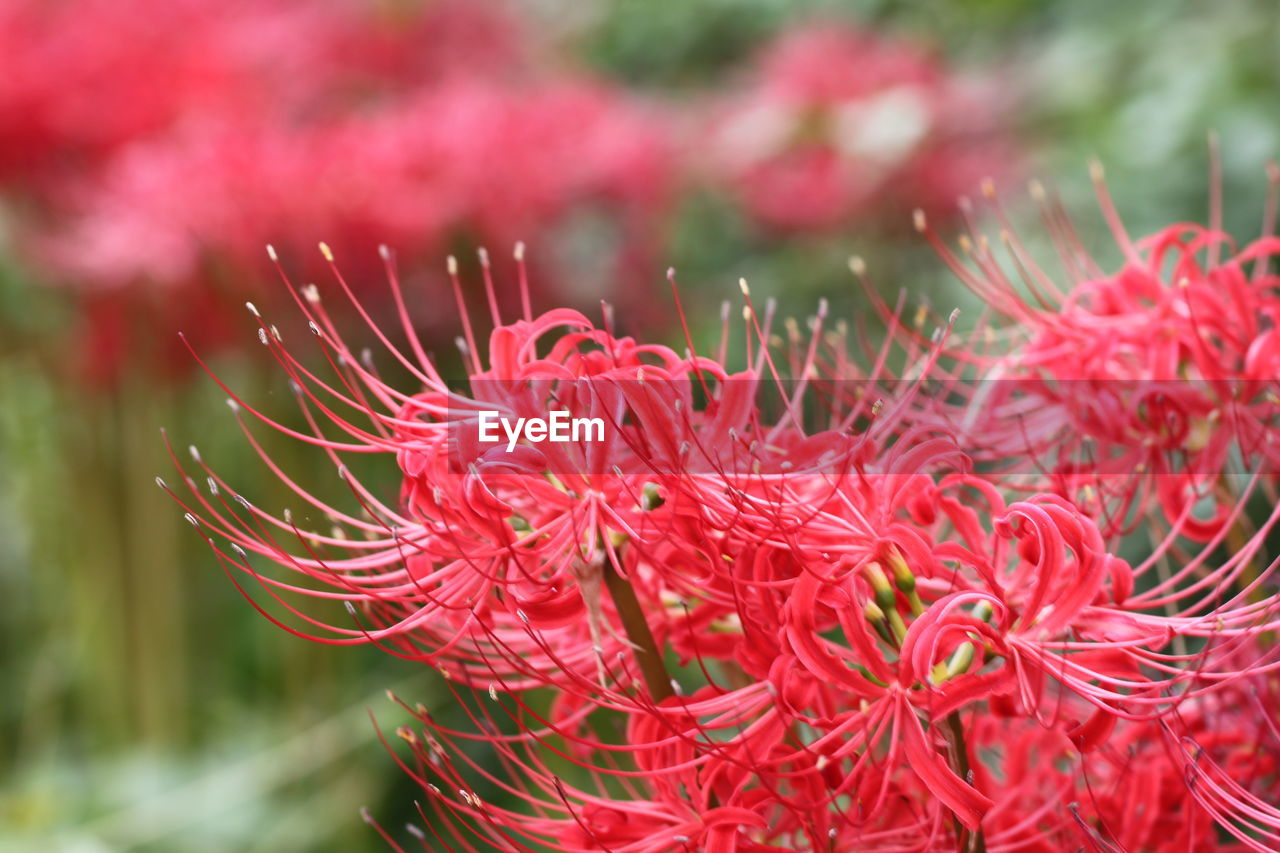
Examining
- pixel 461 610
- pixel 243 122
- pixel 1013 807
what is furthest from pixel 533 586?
pixel 243 122

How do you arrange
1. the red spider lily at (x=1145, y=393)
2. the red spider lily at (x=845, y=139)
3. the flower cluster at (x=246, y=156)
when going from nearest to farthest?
1. the red spider lily at (x=1145, y=393)
2. the flower cluster at (x=246, y=156)
3. the red spider lily at (x=845, y=139)

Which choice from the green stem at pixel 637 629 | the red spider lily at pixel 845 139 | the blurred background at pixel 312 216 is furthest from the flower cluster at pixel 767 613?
the red spider lily at pixel 845 139

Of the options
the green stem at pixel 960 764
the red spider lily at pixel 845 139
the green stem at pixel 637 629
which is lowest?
the green stem at pixel 960 764

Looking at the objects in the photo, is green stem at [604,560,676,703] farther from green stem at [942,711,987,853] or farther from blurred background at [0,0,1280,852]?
blurred background at [0,0,1280,852]

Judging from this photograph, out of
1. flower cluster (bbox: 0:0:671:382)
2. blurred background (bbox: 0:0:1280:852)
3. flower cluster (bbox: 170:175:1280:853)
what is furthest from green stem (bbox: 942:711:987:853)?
flower cluster (bbox: 0:0:671:382)

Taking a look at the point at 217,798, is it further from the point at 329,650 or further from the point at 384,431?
the point at 384,431

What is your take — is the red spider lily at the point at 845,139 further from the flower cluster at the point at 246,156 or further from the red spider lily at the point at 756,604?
the red spider lily at the point at 756,604
